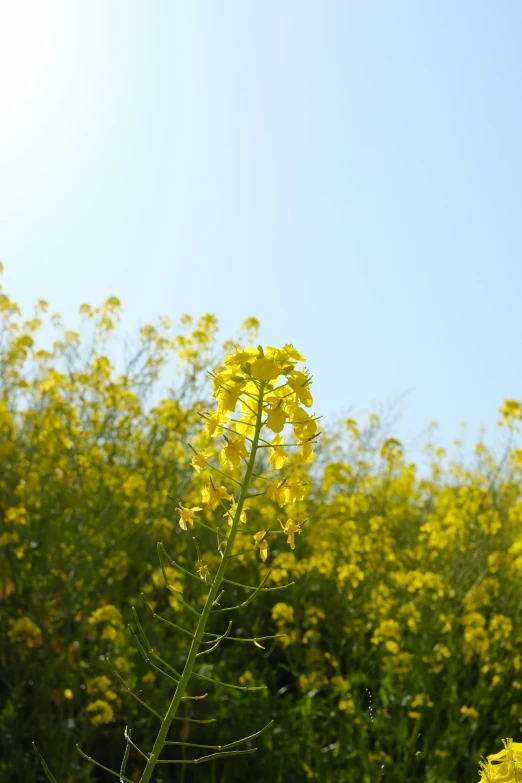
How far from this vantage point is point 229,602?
483cm

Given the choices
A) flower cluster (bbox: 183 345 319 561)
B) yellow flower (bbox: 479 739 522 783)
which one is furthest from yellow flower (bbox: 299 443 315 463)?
yellow flower (bbox: 479 739 522 783)

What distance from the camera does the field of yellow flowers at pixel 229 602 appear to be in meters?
3.46

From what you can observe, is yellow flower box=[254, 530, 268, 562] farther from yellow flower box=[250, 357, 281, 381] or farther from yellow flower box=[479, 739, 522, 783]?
yellow flower box=[479, 739, 522, 783]

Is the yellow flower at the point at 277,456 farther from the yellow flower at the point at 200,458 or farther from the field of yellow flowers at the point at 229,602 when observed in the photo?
the field of yellow flowers at the point at 229,602

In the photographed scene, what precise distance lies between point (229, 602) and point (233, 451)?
12.2 ft

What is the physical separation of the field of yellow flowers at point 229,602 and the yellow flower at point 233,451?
1253mm

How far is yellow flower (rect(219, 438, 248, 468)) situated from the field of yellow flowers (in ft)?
4.11

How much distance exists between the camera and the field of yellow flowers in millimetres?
3457

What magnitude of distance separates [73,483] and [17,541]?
574mm

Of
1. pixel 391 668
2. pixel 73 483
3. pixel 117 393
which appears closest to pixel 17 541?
pixel 73 483

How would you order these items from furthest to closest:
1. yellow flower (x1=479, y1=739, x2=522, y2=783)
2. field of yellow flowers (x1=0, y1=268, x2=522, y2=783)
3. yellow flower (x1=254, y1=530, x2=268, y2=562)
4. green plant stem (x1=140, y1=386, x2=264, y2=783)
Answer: field of yellow flowers (x1=0, y1=268, x2=522, y2=783)
yellow flower (x1=254, y1=530, x2=268, y2=562)
green plant stem (x1=140, y1=386, x2=264, y2=783)
yellow flower (x1=479, y1=739, x2=522, y2=783)

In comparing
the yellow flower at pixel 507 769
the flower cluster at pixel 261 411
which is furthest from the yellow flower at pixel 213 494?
the yellow flower at pixel 507 769

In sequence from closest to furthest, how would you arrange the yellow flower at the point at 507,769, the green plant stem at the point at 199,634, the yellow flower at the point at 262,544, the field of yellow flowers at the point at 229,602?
the yellow flower at the point at 507,769 → the green plant stem at the point at 199,634 → the yellow flower at the point at 262,544 → the field of yellow flowers at the point at 229,602

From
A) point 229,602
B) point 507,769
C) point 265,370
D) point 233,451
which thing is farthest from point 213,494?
point 229,602
